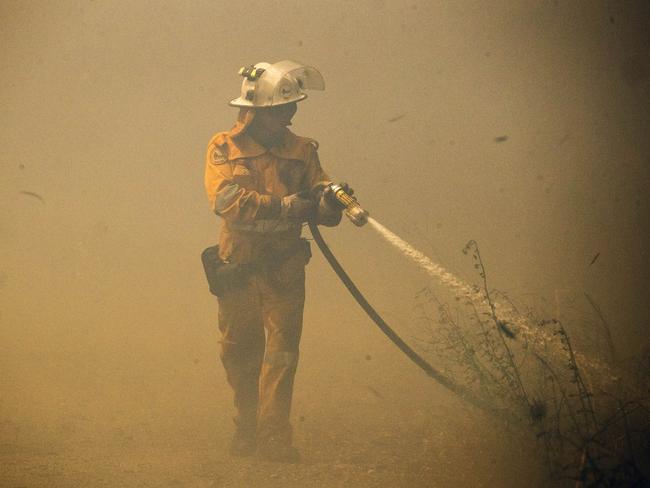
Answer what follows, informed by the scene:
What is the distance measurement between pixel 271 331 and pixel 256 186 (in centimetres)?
96

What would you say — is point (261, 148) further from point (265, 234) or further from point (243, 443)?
point (243, 443)

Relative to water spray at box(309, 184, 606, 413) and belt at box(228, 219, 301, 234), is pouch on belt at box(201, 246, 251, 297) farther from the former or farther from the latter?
water spray at box(309, 184, 606, 413)

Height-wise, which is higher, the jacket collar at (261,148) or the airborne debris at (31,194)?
the airborne debris at (31,194)

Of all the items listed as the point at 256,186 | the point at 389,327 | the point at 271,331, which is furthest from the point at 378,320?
the point at 256,186

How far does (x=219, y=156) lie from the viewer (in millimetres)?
4578

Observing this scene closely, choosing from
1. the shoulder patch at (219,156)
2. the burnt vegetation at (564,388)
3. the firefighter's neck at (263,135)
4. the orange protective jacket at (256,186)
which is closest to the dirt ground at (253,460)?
the burnt vegetation at (564,388)

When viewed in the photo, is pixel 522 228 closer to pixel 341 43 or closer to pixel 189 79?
pixel 341 43

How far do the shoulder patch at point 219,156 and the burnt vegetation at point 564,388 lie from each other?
1.59 metres

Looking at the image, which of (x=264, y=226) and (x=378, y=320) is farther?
(x=378, y=320)

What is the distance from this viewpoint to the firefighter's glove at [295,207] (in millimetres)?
4477

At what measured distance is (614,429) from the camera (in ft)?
13.9

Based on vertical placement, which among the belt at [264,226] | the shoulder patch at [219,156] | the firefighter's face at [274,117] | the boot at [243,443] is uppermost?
the firefighter's face at [274,117]

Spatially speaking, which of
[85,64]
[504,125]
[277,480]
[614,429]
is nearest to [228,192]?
[277,480]

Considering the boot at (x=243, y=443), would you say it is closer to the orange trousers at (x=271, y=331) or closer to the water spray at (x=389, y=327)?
the orange trousers at (x=271, y=331)
